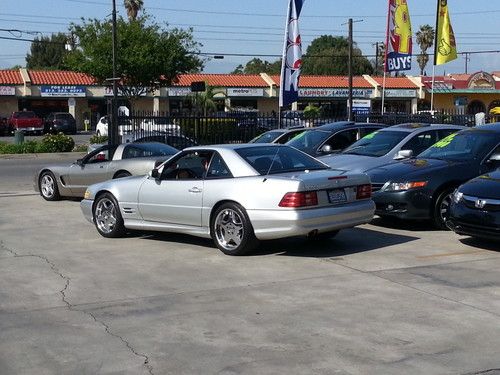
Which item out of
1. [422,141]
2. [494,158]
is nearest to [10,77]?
[422,141]

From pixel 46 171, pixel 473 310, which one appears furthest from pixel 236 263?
Result: pixel 46 171

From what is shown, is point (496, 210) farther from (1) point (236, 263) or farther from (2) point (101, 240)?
(2) point (101, 240)

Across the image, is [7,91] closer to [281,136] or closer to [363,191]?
[281,136]

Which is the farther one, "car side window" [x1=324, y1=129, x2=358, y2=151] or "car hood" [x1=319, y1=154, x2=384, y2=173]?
"car side window" [x1=324, y1=129, x2=358, y2=151]

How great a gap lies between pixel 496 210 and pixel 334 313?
135 inches

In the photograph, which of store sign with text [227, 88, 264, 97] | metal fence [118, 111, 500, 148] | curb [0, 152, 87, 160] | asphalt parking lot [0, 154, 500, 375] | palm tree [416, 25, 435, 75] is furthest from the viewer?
palm tree [416, 25, 435, 75]

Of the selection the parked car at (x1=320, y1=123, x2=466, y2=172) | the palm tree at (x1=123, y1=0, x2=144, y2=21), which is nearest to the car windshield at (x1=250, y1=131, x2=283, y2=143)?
the parked car at (x1=320, y1=123, x2=466, y2=172)

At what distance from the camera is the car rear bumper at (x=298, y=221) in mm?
8805

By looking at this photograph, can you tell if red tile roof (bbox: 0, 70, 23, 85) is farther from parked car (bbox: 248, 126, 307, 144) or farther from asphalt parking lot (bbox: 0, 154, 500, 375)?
asphalt parking lot (bbox: 0, 154, 500, 375)

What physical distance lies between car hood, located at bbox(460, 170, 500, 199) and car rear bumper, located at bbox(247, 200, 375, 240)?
1591 mm

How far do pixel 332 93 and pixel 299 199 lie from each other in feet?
181

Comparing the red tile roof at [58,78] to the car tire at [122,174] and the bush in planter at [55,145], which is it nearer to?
the bush in planter at [55,145]

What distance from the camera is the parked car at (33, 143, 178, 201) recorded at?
14.7m

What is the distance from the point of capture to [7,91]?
181ft
